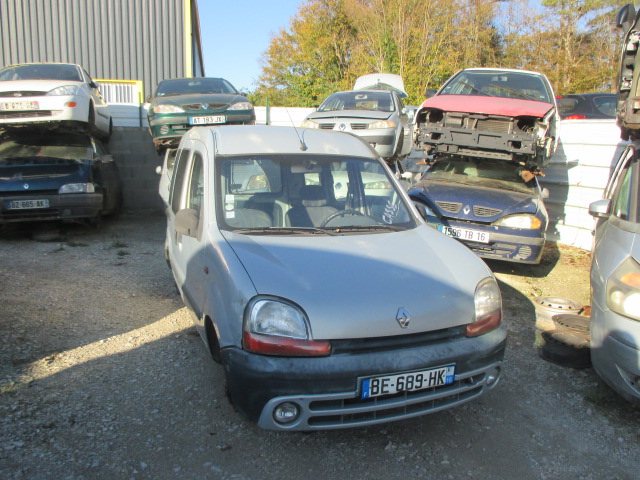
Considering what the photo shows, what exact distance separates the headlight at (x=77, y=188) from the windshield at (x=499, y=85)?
5.45 metres

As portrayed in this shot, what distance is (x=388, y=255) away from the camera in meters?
3.26

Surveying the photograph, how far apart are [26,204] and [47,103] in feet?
5.58

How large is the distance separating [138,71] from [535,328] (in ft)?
59.2

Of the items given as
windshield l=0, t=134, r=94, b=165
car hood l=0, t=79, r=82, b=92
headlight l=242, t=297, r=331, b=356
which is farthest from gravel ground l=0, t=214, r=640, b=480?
car hood l=0, t=79, r=82, b=92

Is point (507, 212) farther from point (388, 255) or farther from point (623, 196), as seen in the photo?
point (388, 255)

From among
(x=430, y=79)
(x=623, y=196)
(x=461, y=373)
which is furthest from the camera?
(x=430, y=79)

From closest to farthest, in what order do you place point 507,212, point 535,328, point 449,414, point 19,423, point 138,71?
point 19,423
point 449,414
point 535,328
point 507,212
point 138,71

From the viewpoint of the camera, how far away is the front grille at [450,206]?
21.2ft

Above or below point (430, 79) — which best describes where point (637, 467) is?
below

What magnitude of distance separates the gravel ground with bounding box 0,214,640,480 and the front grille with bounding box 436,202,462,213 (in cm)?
178

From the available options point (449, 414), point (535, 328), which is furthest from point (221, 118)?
point (449, 414)

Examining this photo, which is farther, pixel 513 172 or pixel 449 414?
pixel 513 172

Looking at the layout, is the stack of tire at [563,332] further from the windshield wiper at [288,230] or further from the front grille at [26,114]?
the front grille at [26,114]

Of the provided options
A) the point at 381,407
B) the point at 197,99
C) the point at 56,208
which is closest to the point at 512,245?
the point at 381,407
